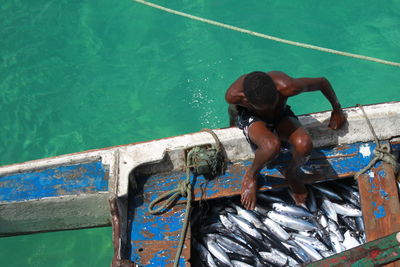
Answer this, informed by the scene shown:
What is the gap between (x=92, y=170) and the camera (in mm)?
3953

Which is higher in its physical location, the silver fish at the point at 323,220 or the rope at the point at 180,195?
the rope at the point at 180,195

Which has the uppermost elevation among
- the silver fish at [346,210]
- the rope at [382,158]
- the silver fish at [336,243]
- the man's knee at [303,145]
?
the man's knee at [303,145]

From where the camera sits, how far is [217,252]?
3.86 m

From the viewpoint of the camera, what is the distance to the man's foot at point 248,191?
145 inches

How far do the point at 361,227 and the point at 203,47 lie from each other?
18.0ft

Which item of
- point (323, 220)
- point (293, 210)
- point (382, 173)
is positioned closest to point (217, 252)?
point (293, 210)

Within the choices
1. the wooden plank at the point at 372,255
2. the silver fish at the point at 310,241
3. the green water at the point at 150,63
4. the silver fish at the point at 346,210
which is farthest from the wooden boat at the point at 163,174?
the green water at the point at 150,63

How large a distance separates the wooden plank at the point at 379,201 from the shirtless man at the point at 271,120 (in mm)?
557

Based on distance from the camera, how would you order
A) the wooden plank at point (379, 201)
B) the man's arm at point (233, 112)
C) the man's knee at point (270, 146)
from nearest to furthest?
the man's knee at point (270, 146) < the wooden plank at point (379, 201) < the man's arm at point (233, 112)

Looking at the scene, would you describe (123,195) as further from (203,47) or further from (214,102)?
(203,47)

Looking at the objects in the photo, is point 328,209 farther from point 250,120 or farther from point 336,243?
point 250,120

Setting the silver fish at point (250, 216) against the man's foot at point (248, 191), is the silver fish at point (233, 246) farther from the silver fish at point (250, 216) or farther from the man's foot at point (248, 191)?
the man's foot at point (248, 191)

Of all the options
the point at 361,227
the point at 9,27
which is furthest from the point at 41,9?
the point at 361,227

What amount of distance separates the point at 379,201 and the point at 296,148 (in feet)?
3.22
